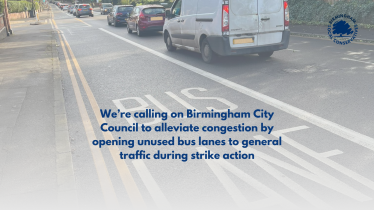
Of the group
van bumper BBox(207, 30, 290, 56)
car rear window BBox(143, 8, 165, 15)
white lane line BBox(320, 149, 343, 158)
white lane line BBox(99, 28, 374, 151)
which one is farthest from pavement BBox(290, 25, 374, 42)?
white lane line BBox(320, 149, 343, 158)

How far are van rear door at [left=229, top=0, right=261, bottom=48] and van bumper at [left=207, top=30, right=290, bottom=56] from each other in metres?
0.12

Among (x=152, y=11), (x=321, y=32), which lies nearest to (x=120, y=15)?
(x=152, y=11)

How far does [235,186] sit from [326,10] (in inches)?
676

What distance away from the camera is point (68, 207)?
12.0 ft

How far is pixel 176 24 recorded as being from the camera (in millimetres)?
12297

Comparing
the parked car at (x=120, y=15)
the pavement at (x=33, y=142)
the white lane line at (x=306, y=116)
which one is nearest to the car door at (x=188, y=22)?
the white lane line at (x=306, y=116)

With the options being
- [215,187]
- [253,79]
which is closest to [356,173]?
[215,187]

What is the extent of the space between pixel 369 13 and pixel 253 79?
35.3ft

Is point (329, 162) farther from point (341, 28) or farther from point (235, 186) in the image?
point (341, 28)

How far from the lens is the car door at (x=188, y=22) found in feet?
36.5

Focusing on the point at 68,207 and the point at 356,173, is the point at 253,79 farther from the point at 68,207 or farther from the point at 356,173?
the point at 68,207

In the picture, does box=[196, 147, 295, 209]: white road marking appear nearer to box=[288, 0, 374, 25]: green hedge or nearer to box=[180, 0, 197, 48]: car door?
box=[180, 0, 197, 48]: car door

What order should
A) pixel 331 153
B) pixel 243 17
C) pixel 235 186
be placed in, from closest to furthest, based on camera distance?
pixel 235 186, pixel 331 153, pixel 243 17

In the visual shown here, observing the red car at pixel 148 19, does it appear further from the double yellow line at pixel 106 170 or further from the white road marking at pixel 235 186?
the white road marking at pixel 235 186
